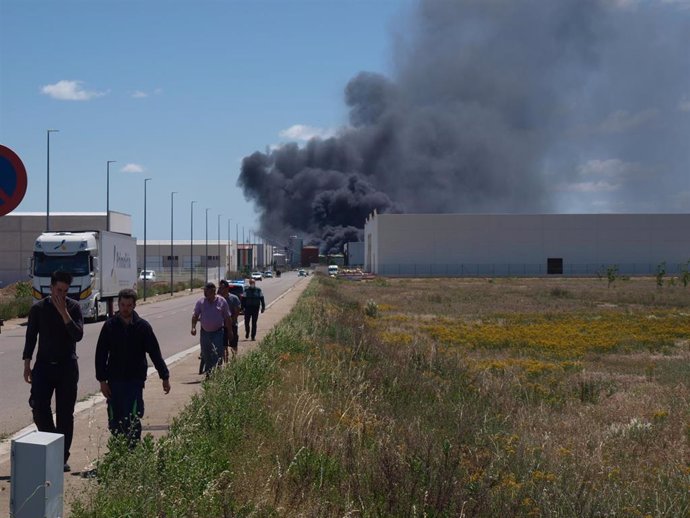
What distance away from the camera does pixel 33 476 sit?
530 cm

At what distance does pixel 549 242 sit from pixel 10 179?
9008 cm

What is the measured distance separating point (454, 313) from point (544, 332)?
10624 mm

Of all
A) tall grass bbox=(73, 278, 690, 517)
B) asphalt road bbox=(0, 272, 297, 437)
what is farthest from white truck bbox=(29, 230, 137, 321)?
tall grass bbox=(73, 278, 690, 517)

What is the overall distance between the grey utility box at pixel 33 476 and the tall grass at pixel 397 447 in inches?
19.3

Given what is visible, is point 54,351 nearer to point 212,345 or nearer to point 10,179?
point 10,179

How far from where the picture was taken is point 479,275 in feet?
305

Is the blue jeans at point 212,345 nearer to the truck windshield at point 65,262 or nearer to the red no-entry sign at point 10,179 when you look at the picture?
the red no-entry sign at point 10,179

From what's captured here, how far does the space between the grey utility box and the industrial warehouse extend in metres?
88.1

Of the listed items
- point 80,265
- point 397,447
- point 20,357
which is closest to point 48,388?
point 397,447

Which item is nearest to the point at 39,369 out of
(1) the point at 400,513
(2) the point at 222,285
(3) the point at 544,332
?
(1) the point at 400,513

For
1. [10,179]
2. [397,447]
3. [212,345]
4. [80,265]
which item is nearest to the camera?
[10,179]

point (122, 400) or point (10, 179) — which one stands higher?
point (10, 179)

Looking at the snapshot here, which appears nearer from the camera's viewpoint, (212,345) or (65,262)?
(212,345)

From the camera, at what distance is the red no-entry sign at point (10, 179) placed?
17.9 ft
